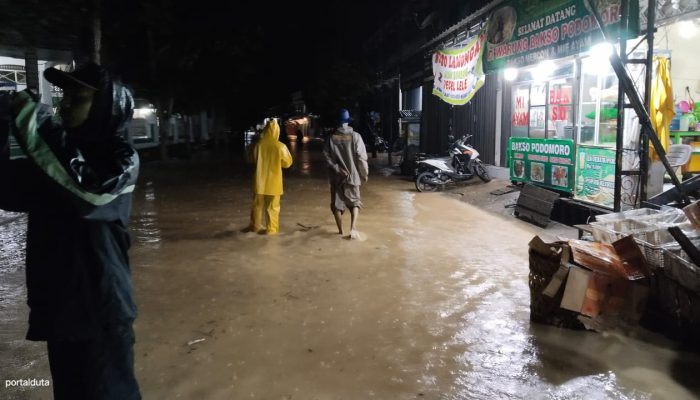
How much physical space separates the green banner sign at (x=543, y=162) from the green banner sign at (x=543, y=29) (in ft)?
5.32

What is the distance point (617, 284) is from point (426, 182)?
31.3 feet

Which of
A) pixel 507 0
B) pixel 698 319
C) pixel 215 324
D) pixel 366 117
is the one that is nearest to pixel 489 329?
pixel 698 319

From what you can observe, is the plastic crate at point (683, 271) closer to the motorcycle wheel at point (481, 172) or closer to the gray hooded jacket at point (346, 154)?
the gray hooded jacket at point (346, 154)

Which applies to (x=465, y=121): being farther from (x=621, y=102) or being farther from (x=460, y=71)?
(x=621, y=102)

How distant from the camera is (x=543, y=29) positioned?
921 cm

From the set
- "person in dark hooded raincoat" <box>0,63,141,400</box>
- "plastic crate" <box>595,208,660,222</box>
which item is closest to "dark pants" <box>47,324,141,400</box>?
"person in dark hooded raincoat" <box>0,63,141,400</box>

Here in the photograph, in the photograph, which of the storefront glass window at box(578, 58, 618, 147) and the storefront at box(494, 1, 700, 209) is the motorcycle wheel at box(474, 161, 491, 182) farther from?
the storefront glass window at box(578, 58, 618, 147)

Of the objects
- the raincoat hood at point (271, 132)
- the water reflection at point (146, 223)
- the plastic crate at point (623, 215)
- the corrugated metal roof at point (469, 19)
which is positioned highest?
the corrugated metal roof at point (469, 19)

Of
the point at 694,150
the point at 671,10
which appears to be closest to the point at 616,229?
the point at 671,10

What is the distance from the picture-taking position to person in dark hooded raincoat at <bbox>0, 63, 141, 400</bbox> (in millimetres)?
2285

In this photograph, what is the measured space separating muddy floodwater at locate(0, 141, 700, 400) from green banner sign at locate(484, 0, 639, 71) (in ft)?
9.95

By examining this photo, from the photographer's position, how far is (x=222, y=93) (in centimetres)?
3022

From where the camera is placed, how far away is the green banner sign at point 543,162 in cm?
988

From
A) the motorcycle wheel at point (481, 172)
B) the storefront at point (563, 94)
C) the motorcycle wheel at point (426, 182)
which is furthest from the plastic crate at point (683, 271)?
the motorcycle wheel at point (426, 182)
